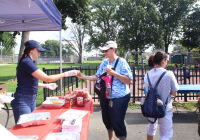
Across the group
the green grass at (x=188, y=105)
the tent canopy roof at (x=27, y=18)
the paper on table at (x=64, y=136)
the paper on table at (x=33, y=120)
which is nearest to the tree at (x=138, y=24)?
the green grass at (x=188, y=105)

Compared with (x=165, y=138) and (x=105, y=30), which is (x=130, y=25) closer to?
(x=105, y=30)

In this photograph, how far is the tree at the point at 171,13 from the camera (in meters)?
34.5

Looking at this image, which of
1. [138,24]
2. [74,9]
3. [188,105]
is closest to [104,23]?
[138,24]

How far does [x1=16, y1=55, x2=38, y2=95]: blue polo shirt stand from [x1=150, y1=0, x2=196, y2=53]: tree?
1367 inches

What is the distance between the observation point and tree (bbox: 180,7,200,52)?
111ft

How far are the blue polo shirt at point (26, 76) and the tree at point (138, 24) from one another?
33706mm

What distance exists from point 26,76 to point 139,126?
9.89ft

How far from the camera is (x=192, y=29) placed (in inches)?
1369

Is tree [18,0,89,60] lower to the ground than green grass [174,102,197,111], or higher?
higher

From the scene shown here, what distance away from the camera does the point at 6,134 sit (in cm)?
112

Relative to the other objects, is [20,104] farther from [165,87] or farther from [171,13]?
[171,13]

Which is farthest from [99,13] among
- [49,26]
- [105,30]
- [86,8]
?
[49,26]

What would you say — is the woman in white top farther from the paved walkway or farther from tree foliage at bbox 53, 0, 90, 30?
tree foliage at bbox 53, 0, 90, 30

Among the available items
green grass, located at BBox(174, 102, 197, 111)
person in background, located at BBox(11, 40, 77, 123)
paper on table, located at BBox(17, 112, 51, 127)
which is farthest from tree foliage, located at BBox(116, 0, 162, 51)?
paper on table, located at BBox(17, 112, 51, 127)
